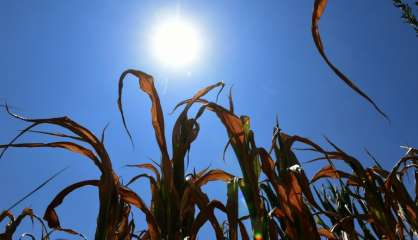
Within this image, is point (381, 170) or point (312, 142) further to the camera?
point (381, 170)

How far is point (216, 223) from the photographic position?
→ 999 millimetres

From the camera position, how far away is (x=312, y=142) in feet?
3.57

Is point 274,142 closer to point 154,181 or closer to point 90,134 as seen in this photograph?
point 154,181

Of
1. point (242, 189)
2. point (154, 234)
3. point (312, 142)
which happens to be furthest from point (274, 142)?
point (154, 234)

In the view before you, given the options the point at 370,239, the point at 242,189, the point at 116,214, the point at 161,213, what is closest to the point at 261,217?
the point at 242,189

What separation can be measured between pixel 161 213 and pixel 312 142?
48 cm

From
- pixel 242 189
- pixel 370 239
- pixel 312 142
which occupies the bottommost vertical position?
pixel 370 239

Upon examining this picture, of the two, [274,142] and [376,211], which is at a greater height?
[274,142]

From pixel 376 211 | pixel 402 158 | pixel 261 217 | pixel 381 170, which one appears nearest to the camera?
pixel 261 217

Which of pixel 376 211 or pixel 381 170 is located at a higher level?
pixel 381 170

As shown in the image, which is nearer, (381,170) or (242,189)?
(242,189)

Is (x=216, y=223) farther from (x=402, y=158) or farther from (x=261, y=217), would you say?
(x=402, y=158)

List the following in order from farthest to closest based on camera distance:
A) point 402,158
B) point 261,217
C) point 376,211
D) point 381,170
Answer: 1. point 381,170
2. point 402,158
3. point 376,211
4. point 261,217

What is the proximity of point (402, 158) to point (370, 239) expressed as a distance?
0.94 feet
